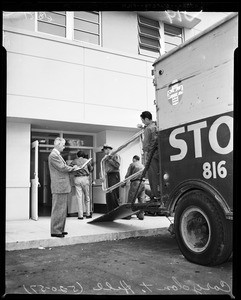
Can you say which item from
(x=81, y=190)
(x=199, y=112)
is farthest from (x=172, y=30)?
(x=199, y=112)

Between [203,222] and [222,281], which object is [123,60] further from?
[222,281]

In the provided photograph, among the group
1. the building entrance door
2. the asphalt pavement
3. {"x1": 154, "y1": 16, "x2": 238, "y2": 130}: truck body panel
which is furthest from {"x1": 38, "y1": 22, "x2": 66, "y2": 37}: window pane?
the asphalt pavement

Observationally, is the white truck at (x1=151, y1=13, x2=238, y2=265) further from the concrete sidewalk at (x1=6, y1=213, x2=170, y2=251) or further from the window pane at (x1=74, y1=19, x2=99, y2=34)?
the window pane at (x1=74, y1=19, x2=99, y2=34)

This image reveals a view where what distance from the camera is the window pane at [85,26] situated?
9719mm

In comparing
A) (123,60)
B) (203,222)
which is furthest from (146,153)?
(123,60)

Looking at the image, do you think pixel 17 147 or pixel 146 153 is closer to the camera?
pixel 146 153

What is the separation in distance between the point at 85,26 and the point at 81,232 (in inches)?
262

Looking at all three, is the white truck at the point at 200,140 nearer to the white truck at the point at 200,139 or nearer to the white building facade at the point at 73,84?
the white truck at the point at 200,139

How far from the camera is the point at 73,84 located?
29.9ft

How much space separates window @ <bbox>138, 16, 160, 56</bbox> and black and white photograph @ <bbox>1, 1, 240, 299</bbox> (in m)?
0.04

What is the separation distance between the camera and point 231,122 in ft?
12.6

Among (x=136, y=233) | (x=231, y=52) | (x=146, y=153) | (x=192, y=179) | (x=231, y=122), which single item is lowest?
(x=136, y=233)

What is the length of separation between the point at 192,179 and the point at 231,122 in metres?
0.98
